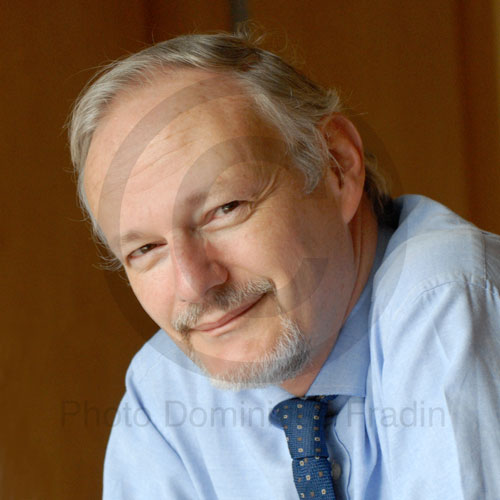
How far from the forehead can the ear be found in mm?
128

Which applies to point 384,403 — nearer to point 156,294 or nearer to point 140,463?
point 156,294

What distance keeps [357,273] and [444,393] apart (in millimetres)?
384

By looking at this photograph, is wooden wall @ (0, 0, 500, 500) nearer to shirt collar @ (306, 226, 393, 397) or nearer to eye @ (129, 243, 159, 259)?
eye @ (129, 243, 159, 259)

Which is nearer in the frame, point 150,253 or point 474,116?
point 150,253

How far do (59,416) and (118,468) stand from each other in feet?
1.66

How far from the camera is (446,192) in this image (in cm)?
212

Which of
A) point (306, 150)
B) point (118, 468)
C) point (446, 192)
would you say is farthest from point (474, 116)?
point (118, 468)

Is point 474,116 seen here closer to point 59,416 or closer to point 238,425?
point 238,425

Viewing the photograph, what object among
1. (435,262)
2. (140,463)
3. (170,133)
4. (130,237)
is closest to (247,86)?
(170,133)

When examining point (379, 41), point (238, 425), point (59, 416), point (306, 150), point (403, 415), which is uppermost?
point (379, 41)

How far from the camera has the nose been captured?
1038 millimetres

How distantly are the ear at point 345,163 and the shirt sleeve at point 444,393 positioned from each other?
0.28 meters

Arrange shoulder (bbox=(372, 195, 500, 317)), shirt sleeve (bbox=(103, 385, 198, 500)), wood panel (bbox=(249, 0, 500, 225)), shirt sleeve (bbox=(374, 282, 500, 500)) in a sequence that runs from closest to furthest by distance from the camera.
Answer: shirt sleeve (bbox=(374, 282, 500, 500)) → shoulder (bbox=(372, 195, 500, 317)) → shirt sleeve (bbox=(103, 385, 198, 500)) → wood panel (bbox=(249, 0, 500, 225))

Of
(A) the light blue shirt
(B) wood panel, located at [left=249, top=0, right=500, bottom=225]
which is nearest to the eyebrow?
(A) the light blue shirt
